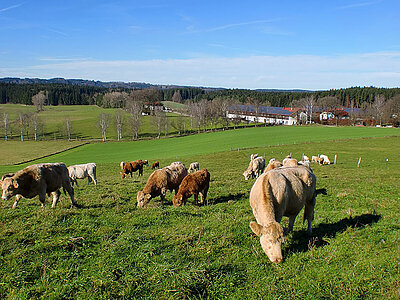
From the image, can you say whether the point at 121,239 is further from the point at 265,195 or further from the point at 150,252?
the point at 265,195

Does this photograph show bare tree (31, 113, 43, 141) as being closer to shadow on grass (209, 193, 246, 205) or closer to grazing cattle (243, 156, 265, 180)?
grazing cattle (243, 156, 265, 180)

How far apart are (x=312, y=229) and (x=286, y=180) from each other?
2.16m

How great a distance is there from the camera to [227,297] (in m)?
5.44

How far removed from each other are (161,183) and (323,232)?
754 cm

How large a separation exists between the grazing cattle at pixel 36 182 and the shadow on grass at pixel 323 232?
9.34 m

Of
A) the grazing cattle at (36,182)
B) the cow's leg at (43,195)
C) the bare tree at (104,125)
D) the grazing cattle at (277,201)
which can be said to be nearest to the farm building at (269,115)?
the bare tree at (104,125)

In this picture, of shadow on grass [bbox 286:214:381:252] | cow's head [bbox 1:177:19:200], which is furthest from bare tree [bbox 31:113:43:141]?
shadow on grass [bbox 286:214:381:252]

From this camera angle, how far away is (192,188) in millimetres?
12453

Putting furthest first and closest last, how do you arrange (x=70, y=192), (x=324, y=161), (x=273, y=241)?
1. (x=324, y=161)
2. (x=70, y=192)
3. (x=273, y=241)

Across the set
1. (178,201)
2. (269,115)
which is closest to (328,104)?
(269,115)

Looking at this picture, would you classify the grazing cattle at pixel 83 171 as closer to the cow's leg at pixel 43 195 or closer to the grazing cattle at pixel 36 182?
the grazing cattle at pixel 36 182

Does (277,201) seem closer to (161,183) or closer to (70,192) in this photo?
(161,183)

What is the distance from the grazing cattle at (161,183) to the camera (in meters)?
12.2

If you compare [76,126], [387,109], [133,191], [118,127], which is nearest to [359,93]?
[387,109]
